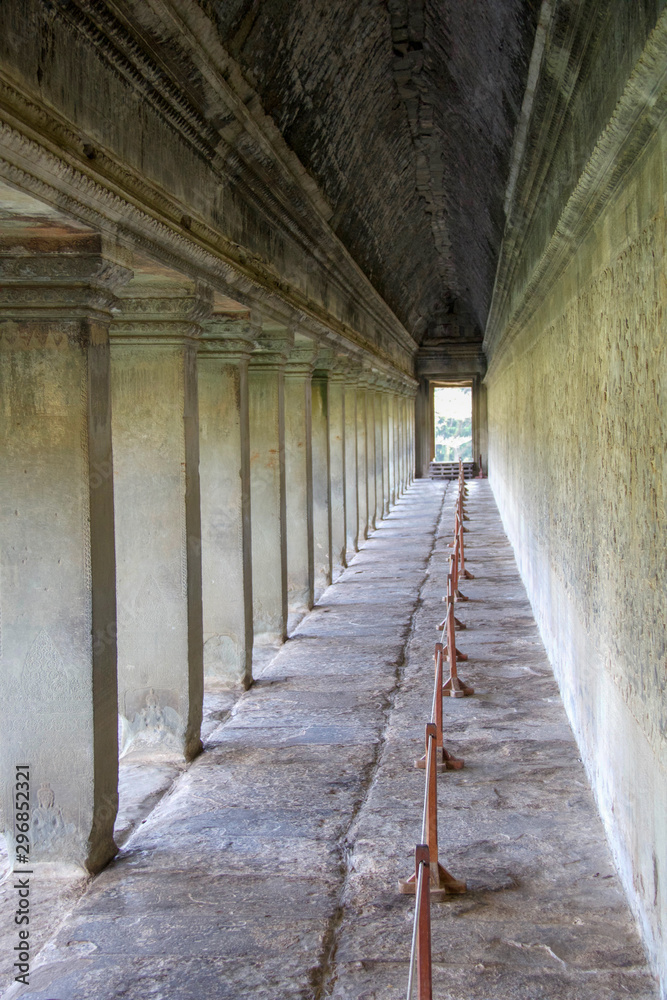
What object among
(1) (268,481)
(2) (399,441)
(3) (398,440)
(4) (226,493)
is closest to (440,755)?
(4) (226,493)

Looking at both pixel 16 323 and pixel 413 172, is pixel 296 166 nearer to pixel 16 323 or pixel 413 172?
pixel 16 323

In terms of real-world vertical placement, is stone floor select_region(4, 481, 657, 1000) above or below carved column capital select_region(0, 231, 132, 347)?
below

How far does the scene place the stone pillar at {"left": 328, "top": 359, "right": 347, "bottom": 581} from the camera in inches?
621

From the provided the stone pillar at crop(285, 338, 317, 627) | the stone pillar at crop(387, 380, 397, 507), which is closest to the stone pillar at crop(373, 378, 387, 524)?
the stone pillar at crop(387, 380, 397, 507)

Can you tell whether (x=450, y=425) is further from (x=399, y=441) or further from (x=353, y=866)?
(x=353, y=866)

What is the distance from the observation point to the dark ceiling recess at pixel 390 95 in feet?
23.6

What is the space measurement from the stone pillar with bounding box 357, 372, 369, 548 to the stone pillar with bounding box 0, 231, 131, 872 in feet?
45.2

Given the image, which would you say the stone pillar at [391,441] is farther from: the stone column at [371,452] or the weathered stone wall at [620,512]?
the weathered stone wall at [620,512]

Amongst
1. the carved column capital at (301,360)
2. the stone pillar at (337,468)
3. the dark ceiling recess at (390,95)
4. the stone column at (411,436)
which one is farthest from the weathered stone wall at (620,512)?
the stone column at (411,436)

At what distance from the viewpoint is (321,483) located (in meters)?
14.5

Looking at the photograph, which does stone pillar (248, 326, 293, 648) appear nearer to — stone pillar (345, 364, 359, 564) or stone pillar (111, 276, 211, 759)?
stone pillar (111, 276, 211, 759)

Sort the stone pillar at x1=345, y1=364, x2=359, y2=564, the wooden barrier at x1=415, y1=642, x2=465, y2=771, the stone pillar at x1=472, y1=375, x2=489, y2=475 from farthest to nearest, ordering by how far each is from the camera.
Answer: the stone pillar at x1=472, y1=375, x2=489, y2=475 < the stone pillar at x1=345, y1=364, x2=359, y2=564 < the wooden barrier at x1=415, y1=642, x2=465, y2=771

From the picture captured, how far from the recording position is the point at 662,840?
3814mm

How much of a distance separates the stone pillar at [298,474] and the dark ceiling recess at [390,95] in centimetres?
188
